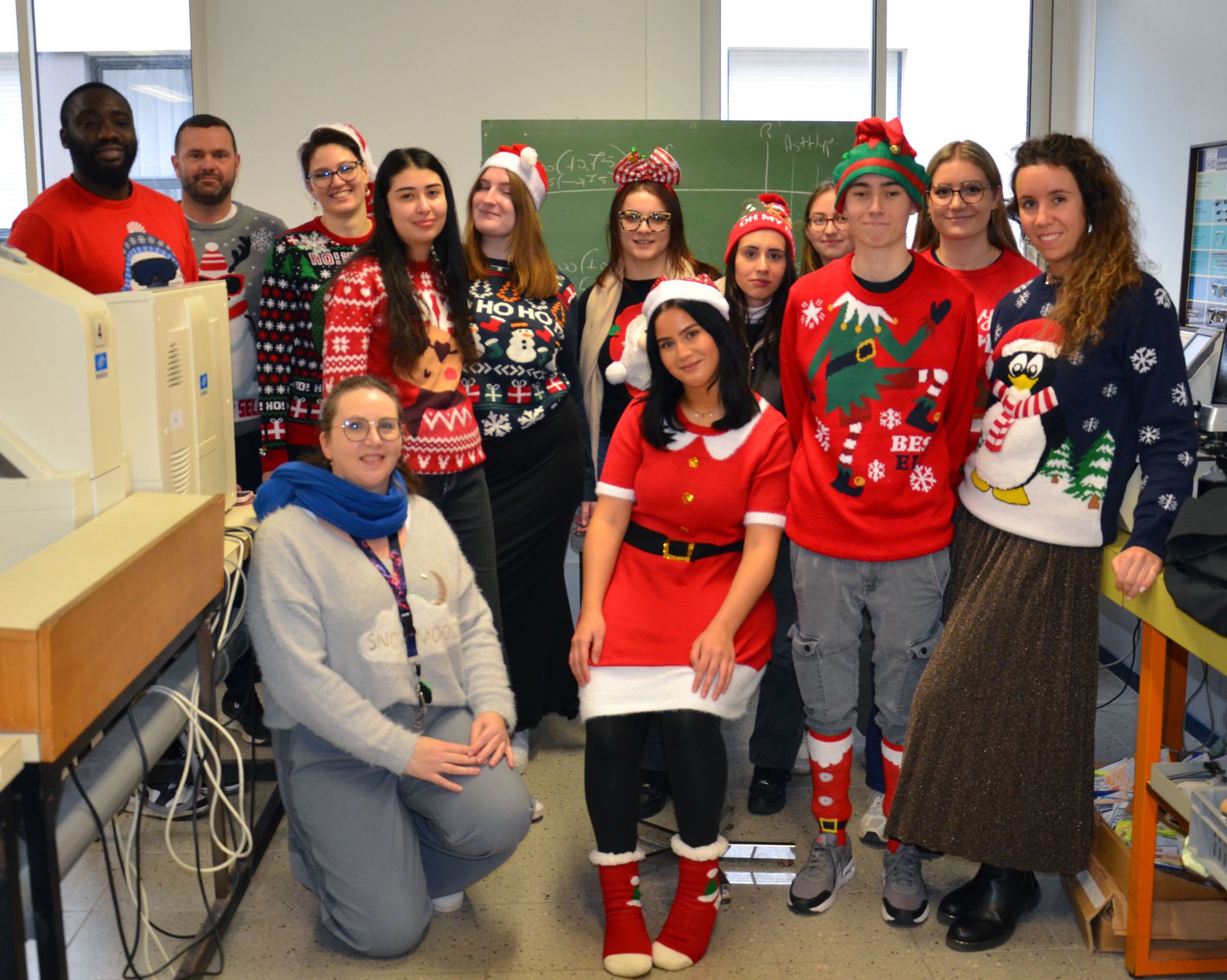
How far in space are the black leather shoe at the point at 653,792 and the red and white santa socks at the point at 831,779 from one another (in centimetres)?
44

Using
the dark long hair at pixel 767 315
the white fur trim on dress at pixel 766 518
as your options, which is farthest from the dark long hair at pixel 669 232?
the white fur trim on dress at pixel 766 518

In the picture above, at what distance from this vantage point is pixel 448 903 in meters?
2.18

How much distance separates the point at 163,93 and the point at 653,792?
3.53 meters

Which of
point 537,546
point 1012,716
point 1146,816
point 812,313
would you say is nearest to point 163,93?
point 537,546

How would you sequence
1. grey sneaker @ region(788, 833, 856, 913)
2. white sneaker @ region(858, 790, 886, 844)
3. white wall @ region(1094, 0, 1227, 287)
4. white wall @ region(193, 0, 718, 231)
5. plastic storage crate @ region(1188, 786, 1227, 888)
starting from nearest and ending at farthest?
plastic storage crate @ region(1188, 786, 1227, 888) → grey sneaker @ region(788, 833, 856, 913) → white sneaker @ region(858, 790, 886, 844) → white wall @ region(1094, 0, 1227, 287) → white wall @ region(193, 0, 718, 231)

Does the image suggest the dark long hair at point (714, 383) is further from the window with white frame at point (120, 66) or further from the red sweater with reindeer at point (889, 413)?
the window with white frame at point (120, 66)

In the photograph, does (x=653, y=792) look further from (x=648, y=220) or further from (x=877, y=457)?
(x=648, y=220)

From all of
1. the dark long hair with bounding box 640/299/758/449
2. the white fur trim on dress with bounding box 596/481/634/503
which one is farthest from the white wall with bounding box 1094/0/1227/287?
the white fur trim on dress with bounding box 596/481/634/503

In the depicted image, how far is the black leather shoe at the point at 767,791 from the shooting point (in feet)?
8.46

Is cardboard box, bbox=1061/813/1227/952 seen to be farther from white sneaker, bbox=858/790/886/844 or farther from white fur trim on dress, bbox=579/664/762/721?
white fur trim on dress, bbox=579/664/762/721

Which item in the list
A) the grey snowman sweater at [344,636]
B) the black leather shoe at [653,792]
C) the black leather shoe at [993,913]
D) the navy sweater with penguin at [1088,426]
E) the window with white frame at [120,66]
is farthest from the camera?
the window with white frame at [120,66]

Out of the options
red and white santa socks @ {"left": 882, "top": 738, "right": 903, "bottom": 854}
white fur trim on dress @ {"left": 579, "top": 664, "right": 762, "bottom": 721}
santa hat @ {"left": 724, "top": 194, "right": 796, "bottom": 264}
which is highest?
santa hat @ {"left": 724, "top": 194, "right": 796, "bottom": 264}

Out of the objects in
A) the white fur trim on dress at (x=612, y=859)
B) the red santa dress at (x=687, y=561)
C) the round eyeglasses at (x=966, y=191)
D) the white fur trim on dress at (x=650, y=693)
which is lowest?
the white fur trim on dress at (x=612, y=859)

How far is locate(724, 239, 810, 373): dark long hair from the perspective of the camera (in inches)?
97.0
